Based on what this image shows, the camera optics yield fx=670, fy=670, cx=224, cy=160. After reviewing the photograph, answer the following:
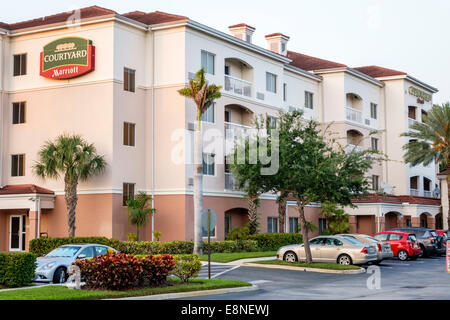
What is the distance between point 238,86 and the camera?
4131cm

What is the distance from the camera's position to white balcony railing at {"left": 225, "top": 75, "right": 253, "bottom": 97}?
1590 inches

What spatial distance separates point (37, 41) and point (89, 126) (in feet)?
21.2

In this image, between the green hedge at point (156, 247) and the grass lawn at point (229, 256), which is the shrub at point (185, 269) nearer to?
the grass lawn at point (229, 256)

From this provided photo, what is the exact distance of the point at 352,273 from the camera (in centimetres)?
2720

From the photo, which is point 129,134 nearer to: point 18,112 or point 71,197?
point 71,197

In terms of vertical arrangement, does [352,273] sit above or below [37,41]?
below

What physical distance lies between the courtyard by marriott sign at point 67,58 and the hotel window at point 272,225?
15187mm

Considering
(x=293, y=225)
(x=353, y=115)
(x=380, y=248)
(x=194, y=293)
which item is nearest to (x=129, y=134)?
(x=380, y=248)

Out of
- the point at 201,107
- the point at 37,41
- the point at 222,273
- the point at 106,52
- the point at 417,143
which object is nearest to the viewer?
the point at 222,273

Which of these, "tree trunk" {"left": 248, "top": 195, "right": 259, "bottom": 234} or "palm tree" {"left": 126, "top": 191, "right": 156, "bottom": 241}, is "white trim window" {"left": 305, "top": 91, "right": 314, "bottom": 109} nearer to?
"tree trunk" {"left": 248, "top": 195, "right": 259, "bottom": 234}

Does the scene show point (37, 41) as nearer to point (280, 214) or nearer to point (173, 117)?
point (173, 117)

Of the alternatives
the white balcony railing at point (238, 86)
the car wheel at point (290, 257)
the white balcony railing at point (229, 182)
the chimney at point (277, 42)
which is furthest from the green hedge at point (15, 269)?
the chimney at point (277, 42)
